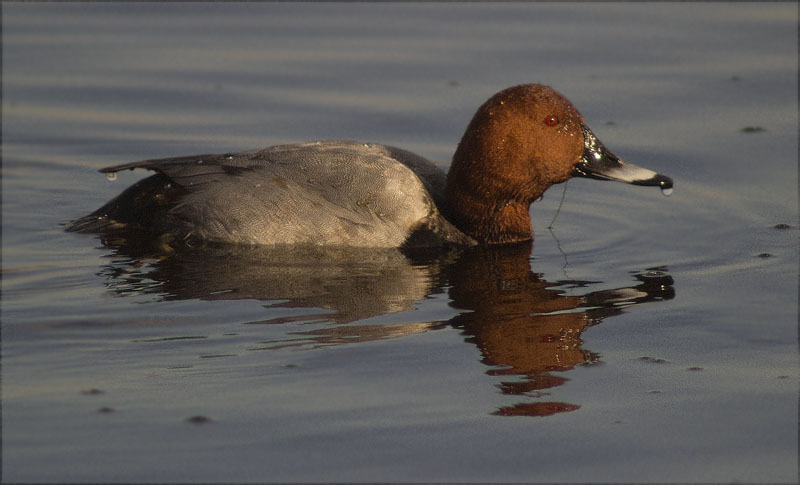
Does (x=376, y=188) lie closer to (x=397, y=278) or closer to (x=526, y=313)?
(x=397, y=278)

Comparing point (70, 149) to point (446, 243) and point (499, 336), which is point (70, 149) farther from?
point (499, 336)

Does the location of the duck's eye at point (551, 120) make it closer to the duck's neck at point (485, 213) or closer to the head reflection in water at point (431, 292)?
the duck's neck at point (485, 213)

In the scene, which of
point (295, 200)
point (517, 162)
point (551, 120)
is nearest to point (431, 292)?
point (295, 200)

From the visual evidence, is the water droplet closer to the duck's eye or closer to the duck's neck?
the duck's neck

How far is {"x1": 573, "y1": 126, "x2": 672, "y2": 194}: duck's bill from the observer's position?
719cm

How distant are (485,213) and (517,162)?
1.26 feet

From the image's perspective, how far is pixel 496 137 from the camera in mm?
7062

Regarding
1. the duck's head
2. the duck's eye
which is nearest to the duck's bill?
the duck's head

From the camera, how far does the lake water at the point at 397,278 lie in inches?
175

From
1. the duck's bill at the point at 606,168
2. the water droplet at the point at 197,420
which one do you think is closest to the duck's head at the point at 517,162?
the duck's bill at the point at 606,168

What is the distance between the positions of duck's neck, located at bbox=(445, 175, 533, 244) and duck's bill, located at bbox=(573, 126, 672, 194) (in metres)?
0.44

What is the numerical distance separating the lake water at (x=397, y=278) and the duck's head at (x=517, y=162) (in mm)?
285

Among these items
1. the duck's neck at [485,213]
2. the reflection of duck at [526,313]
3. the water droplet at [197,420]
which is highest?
the duck's neck at [485,213]

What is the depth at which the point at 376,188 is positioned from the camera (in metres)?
6.86
